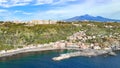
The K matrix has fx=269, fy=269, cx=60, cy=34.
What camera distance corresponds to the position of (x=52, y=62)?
14888 centimetres

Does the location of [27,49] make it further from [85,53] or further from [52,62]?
[52,62]

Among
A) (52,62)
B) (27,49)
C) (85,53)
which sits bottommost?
(52,62)

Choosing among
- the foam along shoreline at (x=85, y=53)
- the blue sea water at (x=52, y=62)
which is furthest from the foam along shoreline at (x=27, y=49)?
the foam along shoreline at (x=85, y=53)

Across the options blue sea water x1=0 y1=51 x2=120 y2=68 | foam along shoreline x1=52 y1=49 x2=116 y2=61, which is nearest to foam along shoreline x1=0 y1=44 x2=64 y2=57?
blue sea water x1=0 y1=51 x2=120 y2=68

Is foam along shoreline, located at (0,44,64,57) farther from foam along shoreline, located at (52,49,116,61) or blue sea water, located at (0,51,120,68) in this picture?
foam along shoreline, located at (52,49,116,61)

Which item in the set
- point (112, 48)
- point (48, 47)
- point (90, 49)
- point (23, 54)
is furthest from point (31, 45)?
point (112, 48)

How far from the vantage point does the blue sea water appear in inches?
5517

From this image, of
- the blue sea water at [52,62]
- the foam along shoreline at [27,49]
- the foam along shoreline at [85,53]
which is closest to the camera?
the blue sea water at [52,62]

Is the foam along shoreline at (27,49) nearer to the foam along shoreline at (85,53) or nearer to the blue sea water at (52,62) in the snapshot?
the blue sea water at (52,62)

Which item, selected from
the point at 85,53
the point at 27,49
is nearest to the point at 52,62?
the point at 85,53

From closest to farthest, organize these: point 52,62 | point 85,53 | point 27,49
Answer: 1. point 52,62
2. point 85,53
3. point 27,49

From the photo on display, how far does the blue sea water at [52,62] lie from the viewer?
460ft

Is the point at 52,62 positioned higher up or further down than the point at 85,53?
further down

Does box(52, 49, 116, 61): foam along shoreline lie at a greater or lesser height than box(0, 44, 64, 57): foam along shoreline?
lesser
